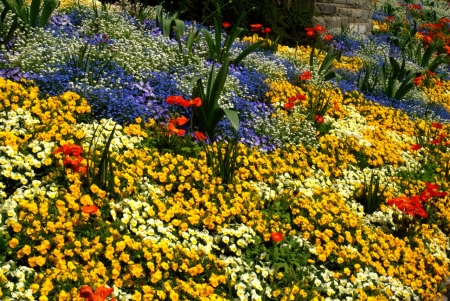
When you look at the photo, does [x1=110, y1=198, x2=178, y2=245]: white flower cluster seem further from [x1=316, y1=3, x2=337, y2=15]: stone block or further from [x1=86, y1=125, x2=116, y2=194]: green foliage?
[x1=316, y1=3, x2=337, y2=15]: stone block

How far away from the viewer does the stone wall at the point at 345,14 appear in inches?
414

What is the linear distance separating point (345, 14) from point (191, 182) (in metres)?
8.19

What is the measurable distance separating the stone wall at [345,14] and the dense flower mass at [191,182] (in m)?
3.92

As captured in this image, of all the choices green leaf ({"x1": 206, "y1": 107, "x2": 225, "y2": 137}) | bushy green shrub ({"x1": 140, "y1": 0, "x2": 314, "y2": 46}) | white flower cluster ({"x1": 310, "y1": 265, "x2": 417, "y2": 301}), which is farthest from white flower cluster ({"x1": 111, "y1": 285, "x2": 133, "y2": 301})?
bushy green shrub ({"x1": 140, "y1": 0, "x2": 314, "y2": 46})

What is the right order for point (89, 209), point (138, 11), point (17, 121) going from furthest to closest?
point (138, 11)
point (17, 121)
point (89, 209)

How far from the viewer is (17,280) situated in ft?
9.73

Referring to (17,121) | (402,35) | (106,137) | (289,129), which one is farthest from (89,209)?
(402,35)

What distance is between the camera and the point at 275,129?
5.59 metres

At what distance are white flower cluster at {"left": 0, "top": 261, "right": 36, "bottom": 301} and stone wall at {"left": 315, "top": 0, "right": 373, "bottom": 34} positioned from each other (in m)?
8.46

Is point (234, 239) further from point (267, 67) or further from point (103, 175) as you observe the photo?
point (267, 67)

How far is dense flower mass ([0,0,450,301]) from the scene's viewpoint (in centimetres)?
329

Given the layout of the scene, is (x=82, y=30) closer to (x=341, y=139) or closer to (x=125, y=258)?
(x=341, y=139)

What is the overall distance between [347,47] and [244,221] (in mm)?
7348

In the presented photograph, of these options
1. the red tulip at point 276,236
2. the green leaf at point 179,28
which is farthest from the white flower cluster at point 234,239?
the green leaf at point 179,28
